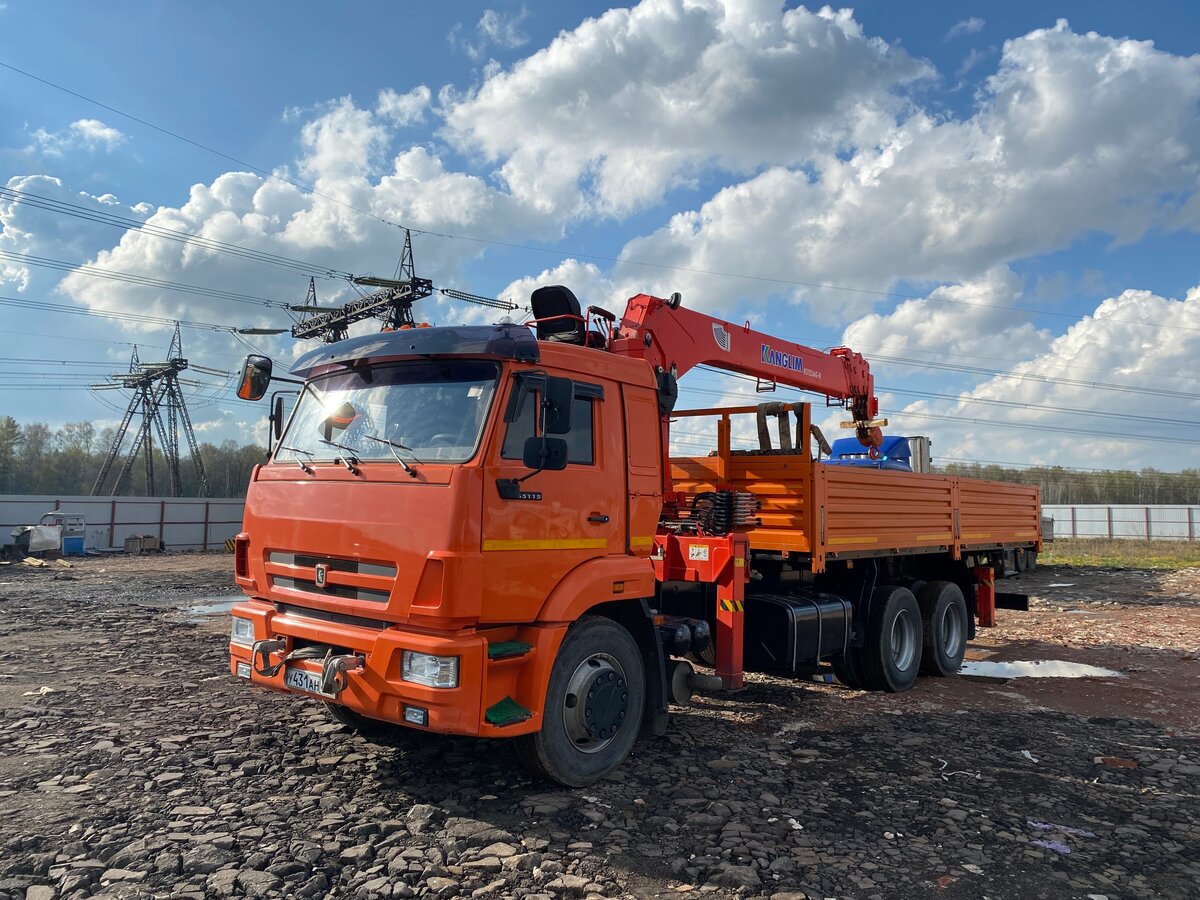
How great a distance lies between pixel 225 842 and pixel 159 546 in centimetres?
2890

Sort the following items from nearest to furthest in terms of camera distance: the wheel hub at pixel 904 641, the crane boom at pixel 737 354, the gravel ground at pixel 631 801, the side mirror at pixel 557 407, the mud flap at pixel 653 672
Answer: the gravel ground at pixel 631 801 < the side mirror at pixel 557 407 < the mud flap at pixel 653 672 < the crane boom at pixel 737 354 < the wheel hub at pixel 904 641

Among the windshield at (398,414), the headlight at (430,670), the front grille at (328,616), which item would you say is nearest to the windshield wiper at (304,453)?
the windshield at (398,414)

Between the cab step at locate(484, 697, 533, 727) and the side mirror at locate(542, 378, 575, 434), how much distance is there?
1561mm

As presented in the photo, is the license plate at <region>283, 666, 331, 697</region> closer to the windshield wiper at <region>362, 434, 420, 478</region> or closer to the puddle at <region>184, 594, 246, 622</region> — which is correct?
the windshield wiper at <region>362, 434, 420, 478</region>

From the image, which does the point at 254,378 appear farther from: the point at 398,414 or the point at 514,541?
the point at 514,541

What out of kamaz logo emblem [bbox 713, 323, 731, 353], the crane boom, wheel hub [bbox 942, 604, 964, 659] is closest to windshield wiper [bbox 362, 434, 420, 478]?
the crane boom

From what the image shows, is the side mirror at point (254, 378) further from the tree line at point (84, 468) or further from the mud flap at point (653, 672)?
the tree line at point (84, 468)

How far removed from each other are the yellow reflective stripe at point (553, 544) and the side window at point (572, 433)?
491 millimetres

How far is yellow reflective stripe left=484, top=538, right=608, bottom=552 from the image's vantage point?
173 inches

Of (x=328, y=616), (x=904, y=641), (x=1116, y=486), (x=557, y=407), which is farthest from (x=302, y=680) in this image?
(x=1116, y=486)

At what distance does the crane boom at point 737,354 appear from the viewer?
6.85m

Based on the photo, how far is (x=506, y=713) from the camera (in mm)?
4344

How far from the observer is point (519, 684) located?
449 centimetres

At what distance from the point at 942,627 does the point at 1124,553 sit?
2856 centimetres
